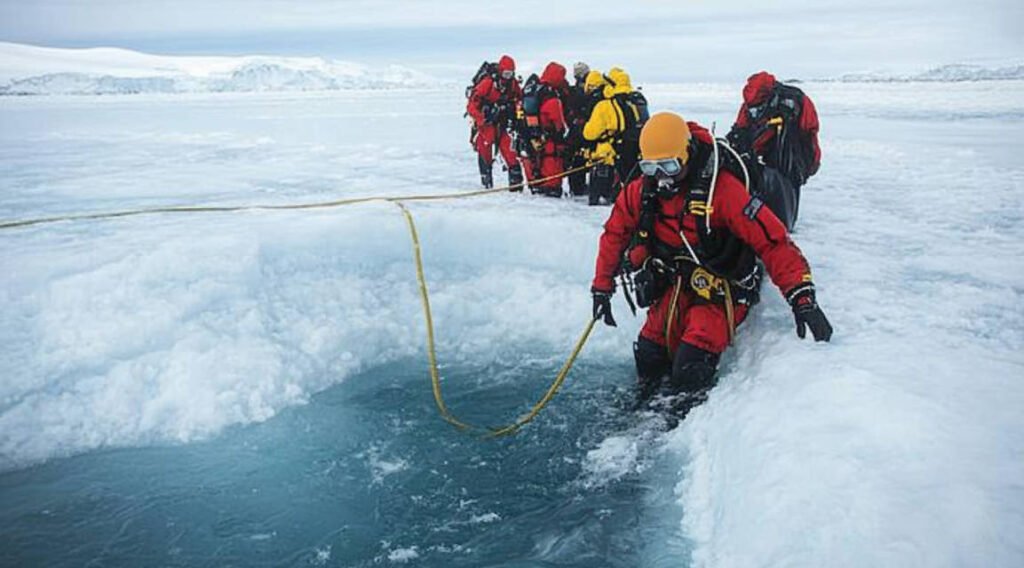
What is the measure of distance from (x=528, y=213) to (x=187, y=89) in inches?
4069

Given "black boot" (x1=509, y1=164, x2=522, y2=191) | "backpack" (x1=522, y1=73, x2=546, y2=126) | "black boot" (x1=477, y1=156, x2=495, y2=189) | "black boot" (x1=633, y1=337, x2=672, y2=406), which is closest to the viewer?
"black boot" (x1=633, y1=337, x2=672, y2=406)

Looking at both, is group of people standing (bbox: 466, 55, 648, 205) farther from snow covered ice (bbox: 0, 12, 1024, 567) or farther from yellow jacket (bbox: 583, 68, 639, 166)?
snow covered ice (bbox: 0, 12, 1024, 567)

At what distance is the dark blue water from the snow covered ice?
0.01 meters

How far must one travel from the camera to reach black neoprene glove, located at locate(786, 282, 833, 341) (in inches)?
125

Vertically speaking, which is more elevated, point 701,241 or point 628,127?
point 628,127

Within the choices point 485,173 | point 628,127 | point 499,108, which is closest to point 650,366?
point 628,127

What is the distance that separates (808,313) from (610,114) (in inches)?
151

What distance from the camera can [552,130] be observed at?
7340 mm

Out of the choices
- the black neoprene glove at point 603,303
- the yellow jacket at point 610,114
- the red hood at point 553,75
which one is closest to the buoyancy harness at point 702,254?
the black neoprene glove at point 603,303

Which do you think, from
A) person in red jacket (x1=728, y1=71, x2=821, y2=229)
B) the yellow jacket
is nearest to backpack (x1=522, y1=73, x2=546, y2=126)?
the yellow jacket

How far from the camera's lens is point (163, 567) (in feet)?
9.67

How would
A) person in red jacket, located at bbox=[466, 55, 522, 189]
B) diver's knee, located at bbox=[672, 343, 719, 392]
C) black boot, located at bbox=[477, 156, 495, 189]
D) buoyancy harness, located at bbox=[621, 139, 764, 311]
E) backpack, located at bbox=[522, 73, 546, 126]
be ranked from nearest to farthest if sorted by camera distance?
buoyancy harness, located at bbox=[621, 139, 764, 311] → diver's knee, located at bbox=[672, 343, 719, 392] → backpack, located at bbox=[522, 73, 546, 126] → person in red jacket, located at bbox=[466, 55, 522, 189] → black boot, located at bbox=[477, 156, 495, 189]

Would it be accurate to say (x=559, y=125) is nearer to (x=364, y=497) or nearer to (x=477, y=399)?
(x=477, y=399)

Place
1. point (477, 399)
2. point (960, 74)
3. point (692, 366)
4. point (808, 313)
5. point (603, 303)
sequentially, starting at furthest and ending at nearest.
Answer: point (960, 74), point (477, 399), point (603, 303), point (692, 366), point (808, 313)
